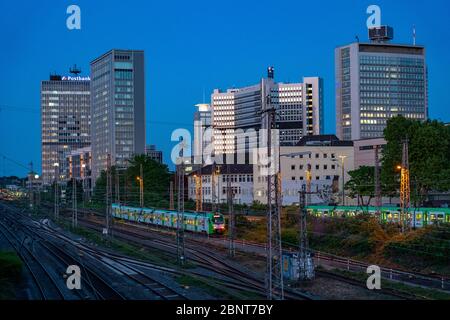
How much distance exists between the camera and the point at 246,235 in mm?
44281

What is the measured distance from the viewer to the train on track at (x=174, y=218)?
45.1 metres

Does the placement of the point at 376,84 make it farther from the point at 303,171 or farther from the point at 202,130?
the point at 303,171

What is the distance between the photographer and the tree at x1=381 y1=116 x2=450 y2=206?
4597 cm

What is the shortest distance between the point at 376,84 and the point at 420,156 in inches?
3629

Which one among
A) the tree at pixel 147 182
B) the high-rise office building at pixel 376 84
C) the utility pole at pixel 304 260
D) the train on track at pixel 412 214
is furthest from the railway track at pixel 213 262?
the high-rise office building at pixel 376 84

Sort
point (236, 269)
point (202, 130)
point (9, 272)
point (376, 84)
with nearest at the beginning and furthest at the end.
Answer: point (9, 272) < point (236, 269) < point (376, 84) < point (202, 130)

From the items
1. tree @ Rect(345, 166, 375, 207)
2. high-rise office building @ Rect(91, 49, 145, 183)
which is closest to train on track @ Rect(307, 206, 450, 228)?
tree @ Rect(345, 166, 375, 207)

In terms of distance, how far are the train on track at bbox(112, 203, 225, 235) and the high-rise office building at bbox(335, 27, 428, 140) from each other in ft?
264

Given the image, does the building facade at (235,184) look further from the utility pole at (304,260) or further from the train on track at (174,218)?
the utility pole at (304,260)

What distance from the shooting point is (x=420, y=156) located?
4788 centimetres

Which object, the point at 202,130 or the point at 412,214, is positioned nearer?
the point at 412,214

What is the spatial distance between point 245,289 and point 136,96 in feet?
392

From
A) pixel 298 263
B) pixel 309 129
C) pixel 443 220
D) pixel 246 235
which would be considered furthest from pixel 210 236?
pixel 309 129

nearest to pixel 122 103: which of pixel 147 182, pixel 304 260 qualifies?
pixel 147 182
